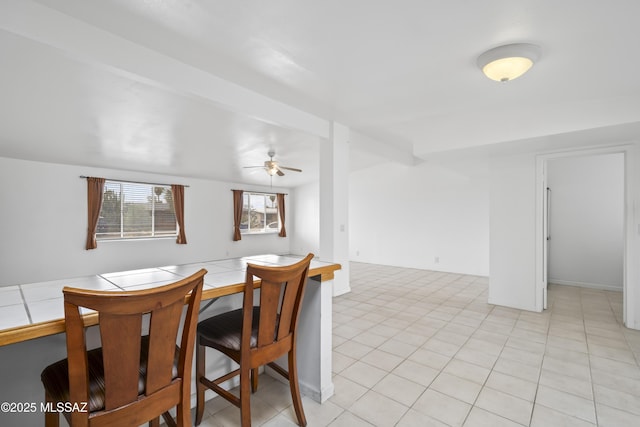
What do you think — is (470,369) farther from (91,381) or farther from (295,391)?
(91,381)

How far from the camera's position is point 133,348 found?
985mm

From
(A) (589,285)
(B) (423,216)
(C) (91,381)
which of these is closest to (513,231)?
(A) (589,285)

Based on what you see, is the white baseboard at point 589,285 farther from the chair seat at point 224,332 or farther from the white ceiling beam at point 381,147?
the chair seat at point 224,332

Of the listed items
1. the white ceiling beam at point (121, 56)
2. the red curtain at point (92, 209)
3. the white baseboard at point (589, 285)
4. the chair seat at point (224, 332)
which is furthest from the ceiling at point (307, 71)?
the white baseboard at point (589, 285)

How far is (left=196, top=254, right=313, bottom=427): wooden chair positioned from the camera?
4.68ft

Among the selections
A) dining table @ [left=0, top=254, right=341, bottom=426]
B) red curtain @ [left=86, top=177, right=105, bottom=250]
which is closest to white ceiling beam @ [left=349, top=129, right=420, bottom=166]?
dining table @ [left=0, top=254, right=341, bottom=426]

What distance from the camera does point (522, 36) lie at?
2.11 metres

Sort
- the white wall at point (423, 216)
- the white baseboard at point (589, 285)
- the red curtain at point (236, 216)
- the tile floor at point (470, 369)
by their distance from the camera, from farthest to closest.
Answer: the red curtain at point (236, 216), the white wall at point (423, 216), the white baseboard at point (589, 285), the tile floor at point (470, 369)

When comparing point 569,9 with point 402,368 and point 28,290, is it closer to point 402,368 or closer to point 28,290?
point 402,368

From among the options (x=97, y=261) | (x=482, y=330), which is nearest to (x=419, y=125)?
(x=482, y=330)

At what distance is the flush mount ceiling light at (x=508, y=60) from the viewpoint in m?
2.21

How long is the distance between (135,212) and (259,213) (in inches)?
135

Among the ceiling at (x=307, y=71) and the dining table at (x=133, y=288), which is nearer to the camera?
the dining table at (x=133, y=288)

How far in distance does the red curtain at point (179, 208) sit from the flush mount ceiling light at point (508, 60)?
664 cm
